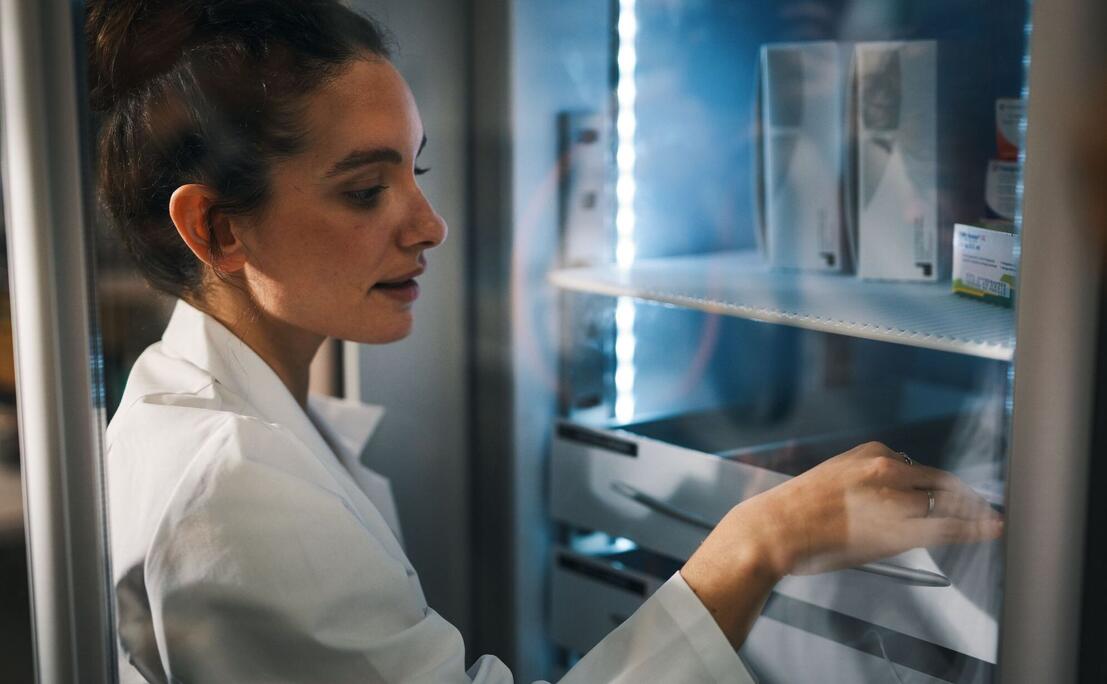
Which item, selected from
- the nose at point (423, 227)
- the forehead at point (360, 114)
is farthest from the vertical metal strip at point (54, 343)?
the nose at point (423, 227)

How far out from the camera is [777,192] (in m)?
1.43

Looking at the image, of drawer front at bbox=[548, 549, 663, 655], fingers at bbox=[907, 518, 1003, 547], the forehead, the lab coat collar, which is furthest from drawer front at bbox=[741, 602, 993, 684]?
the forehead

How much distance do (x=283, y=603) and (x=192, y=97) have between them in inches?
18.8

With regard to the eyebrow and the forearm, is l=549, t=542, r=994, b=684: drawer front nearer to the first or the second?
the forearm

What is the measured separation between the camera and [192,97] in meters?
1.02

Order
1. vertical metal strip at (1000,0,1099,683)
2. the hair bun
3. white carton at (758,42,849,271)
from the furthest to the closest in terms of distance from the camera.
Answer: white carton at (758,42,849,271) → the hair bun → vertical metal strip at (1000,0,1099,683)

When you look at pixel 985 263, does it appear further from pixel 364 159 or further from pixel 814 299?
pixel 364 159

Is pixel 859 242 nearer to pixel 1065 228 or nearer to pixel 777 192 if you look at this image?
pixel 777 192

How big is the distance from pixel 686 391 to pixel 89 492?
29.6 inches

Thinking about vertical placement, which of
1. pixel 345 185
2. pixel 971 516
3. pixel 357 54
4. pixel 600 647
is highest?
pixel 357 54

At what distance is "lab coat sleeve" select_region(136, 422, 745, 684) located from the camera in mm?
1025

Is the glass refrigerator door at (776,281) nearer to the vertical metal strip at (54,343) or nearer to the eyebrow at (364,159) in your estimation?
the eyebrow at (364,159)

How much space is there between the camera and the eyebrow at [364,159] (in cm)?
106

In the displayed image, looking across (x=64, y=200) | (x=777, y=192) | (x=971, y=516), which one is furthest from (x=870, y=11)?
(x=64, y=200)
